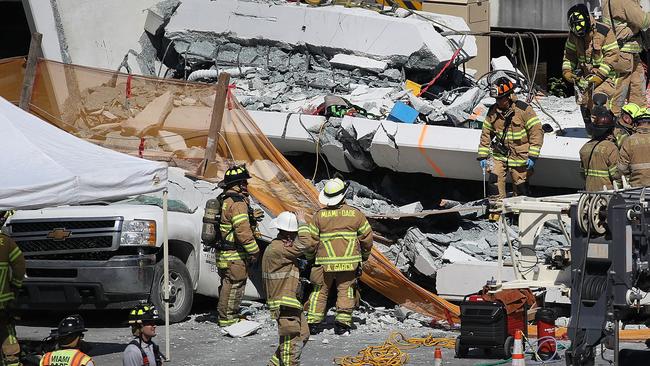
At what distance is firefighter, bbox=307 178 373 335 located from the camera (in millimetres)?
13055

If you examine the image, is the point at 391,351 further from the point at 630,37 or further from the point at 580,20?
the point at 630,37

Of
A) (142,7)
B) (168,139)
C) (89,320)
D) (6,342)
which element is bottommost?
(89,320)

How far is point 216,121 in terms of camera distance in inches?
573

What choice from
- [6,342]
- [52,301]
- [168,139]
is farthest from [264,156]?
[6,342]

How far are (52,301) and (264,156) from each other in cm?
324

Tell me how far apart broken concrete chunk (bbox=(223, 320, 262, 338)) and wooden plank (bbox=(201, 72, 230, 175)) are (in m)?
2.15

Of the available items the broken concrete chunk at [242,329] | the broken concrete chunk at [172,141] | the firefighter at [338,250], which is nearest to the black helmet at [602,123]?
the firefighter at [338,250]

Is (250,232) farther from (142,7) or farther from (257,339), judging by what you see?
(142,7)

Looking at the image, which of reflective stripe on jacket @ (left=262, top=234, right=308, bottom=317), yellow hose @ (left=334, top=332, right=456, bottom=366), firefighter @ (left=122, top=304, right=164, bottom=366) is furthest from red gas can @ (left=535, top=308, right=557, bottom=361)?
firefighter @ (left=122, top=304, right=164, bottom=366)

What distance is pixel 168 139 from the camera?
47.8ft

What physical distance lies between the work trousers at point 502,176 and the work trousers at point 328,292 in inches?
86.3

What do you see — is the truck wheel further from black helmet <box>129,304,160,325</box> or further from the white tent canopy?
black helmet <box>129,304,160,325</box>

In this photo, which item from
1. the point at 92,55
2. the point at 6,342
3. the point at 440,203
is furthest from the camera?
the point at 92,55

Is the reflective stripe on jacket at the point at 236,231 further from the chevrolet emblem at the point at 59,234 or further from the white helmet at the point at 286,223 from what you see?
the white helmet at the point at 286,223
